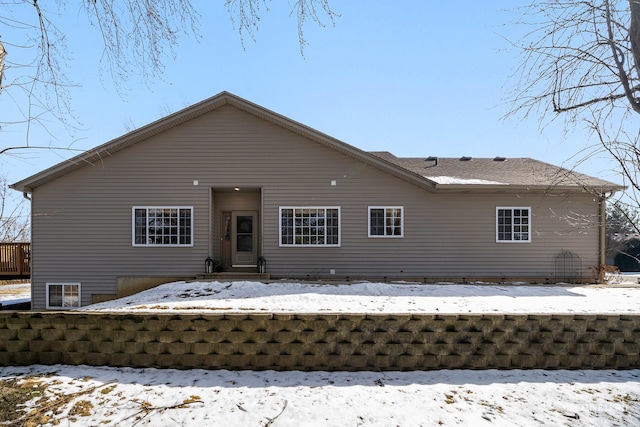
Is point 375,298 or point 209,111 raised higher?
point 209,111

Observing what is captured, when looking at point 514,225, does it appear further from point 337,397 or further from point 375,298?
point 337,397

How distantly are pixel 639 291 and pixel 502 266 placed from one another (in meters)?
3.71

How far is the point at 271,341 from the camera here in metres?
4.44

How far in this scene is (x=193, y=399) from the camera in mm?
3666

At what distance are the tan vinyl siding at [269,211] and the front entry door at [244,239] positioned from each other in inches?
32.4

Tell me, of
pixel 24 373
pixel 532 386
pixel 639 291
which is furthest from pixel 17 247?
pixel 639 291

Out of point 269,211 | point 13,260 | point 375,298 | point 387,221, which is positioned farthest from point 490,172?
point 13,260

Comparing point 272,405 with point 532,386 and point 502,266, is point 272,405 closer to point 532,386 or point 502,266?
point 532,386

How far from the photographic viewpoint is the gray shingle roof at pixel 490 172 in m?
10.9

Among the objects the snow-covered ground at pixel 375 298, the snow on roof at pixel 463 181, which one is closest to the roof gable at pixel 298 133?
Result: the snow on roof at pixel 463 181

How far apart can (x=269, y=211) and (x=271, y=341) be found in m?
6.73

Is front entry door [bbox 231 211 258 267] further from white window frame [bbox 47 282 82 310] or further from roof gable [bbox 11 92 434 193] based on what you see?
white window frame [bbox 47 282 82 310]

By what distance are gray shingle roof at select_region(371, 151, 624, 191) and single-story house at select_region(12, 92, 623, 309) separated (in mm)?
208

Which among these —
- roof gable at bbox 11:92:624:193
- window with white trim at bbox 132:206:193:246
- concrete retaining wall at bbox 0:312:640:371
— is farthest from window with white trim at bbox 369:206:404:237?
concrete retaining wall at bbox 0:312:640:371
